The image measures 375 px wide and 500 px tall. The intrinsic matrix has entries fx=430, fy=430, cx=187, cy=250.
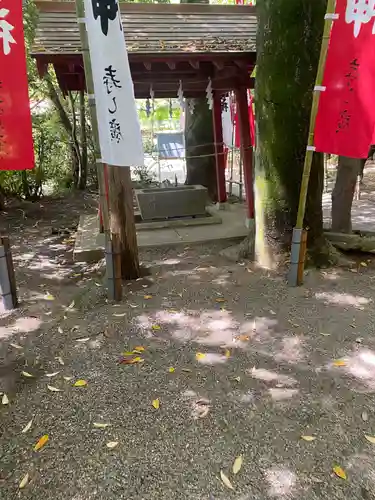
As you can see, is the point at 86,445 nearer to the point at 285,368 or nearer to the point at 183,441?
the point at 183,441

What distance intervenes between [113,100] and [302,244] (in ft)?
8.08

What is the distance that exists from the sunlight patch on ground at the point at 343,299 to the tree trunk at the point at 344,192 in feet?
7.48

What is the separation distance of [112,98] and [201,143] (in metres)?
7.31

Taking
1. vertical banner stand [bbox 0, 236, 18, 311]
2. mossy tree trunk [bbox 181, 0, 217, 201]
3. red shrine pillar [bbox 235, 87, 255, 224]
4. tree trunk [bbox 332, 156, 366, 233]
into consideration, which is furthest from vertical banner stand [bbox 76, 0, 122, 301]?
mossy tree trunk [bbox 181, 0, 217, 201]

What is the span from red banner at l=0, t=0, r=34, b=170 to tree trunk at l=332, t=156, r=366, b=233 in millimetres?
4399

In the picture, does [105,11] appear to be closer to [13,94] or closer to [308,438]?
[13,94]

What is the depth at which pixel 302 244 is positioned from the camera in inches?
185

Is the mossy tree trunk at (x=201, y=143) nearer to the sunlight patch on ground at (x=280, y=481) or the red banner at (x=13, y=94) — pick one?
the red banner at (x=13, y=94)

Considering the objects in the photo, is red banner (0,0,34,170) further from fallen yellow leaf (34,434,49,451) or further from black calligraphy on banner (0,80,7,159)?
fallen yellow leaf (34,434,49,451)

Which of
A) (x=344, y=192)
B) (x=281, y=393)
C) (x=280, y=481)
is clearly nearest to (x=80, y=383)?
(x=281, y=393)

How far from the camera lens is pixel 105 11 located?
3.78m

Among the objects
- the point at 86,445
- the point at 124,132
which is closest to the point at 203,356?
the point at 86,445

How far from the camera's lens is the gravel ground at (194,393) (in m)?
2.34

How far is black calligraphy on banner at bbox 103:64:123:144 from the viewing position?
12.8ft
